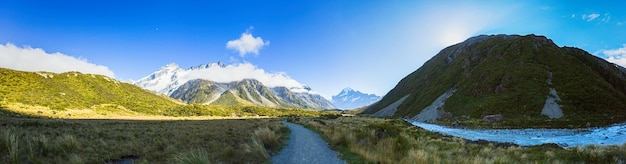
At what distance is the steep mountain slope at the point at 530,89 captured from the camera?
254ft

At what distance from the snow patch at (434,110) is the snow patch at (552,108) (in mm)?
33755

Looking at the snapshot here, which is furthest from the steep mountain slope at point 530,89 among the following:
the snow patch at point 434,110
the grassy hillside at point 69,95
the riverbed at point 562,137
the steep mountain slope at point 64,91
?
the steep mountain slope at point 64,91

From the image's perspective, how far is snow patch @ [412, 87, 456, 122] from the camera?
113250mm

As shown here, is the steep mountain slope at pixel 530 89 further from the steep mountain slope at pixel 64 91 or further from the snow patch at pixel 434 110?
the steep mountain slope at pixel 64 91

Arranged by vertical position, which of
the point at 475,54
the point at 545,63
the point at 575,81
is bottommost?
the point at 575,81

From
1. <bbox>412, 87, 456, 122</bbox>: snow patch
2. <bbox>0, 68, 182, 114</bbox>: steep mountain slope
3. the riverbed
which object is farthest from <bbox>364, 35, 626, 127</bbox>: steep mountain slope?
<bbox>0, 68, 182, 114</bbox>: steep mountain slope

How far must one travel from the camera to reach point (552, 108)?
265 ft

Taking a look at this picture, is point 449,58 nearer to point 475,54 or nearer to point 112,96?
point 475,54

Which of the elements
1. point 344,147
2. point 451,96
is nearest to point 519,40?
point 451,96

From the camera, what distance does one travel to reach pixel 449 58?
197125 millimetres

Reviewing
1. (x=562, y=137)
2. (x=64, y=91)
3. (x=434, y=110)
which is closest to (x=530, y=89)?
(x=434, y=110)

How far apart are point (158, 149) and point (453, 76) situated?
160m

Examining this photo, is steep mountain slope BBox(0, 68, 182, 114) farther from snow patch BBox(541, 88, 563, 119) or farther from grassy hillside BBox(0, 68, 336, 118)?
snow patch BBox(541, 88, 563, 119)

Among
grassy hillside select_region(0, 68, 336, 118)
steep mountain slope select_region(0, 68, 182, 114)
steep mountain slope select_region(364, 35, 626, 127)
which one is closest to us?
grassy hillside select_region(0, 68, 336, 118)
